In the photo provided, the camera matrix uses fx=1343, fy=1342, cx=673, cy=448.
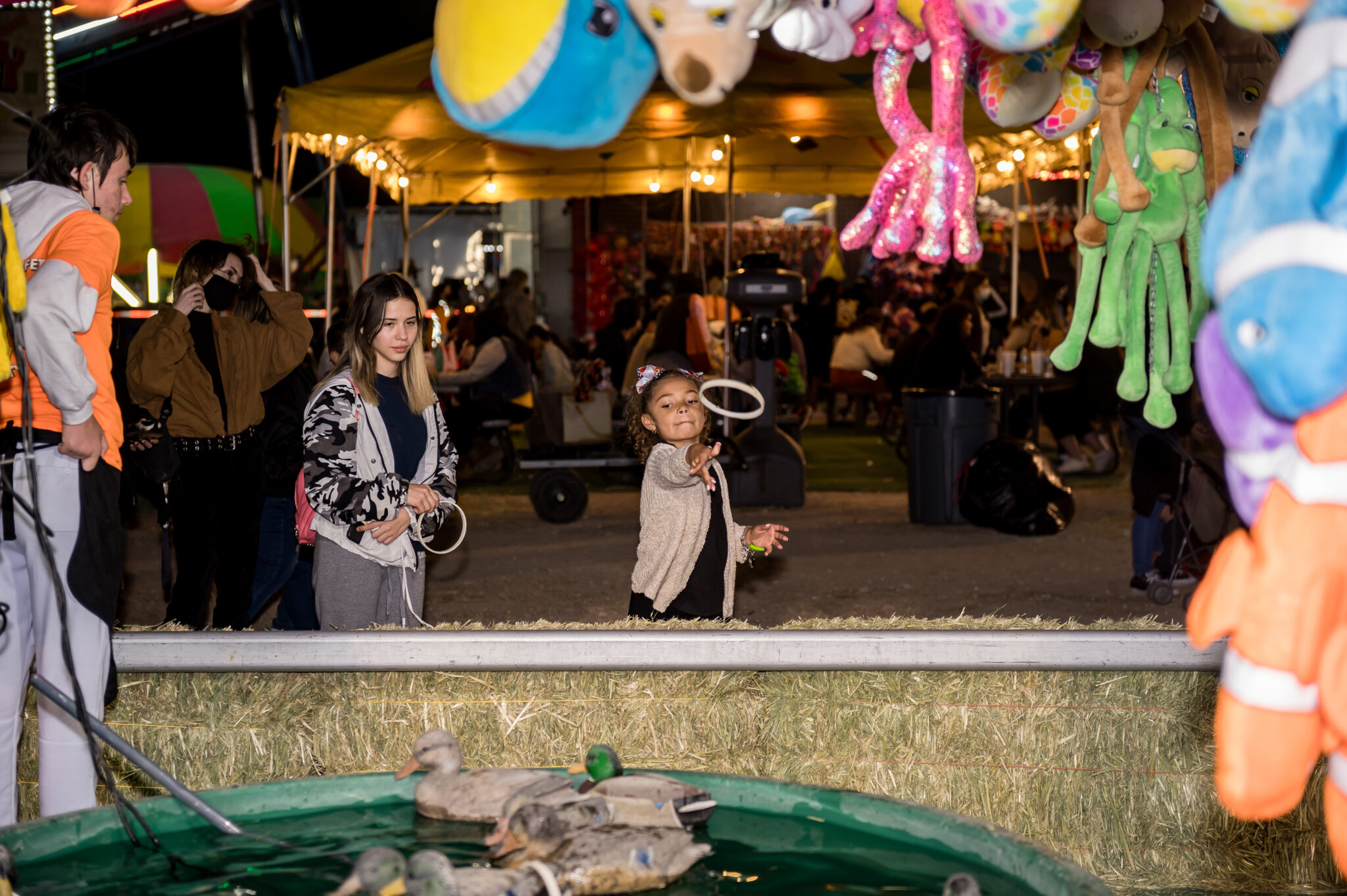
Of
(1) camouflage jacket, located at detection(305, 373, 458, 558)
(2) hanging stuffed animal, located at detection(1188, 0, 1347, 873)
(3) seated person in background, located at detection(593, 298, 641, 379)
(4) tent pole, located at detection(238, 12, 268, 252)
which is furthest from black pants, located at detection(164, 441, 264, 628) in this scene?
(3) seated person in background, located at detection(593, 298, 641, 379)

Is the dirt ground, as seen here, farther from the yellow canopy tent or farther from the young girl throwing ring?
the yellow canopy tent

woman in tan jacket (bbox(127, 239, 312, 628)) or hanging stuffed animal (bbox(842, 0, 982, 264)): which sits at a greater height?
hanging stuffed animal (bbox(842, 0, 982, 264))

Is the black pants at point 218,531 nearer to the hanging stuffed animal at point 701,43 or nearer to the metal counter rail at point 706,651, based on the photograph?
the metal counter rail at point 706,651

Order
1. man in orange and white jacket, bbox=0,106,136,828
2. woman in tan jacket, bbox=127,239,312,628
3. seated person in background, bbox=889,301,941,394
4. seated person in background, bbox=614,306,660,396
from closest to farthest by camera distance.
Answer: man in orange and white jacket, bbox=0,106,136,828 → woman in tan jacket, bbox=127,239,312,628 → seated person in background, bbox=614,306,660,396 → seated person in background, bbox=889,301,941,394

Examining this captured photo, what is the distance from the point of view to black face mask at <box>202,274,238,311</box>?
5066mm

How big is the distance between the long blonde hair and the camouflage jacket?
0.15ft

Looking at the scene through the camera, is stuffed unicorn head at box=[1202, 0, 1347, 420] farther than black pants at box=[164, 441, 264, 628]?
No

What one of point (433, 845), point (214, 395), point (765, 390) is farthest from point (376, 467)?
point (765, 390)

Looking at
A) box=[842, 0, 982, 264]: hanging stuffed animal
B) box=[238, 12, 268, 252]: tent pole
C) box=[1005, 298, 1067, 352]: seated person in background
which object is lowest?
box=[1005, 298, 1067, 352]: seated person in background

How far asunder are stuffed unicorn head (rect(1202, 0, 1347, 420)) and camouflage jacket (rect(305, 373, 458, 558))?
276 cm

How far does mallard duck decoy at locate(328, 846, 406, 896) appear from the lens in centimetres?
189

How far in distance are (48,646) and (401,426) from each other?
127 cm

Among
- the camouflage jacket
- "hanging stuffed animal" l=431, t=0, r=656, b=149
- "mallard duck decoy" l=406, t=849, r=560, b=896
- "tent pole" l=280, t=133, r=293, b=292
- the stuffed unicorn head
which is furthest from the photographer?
"tent pole" l=280, t=133, r=293, b=292

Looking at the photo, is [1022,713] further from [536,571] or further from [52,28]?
[52,28]
